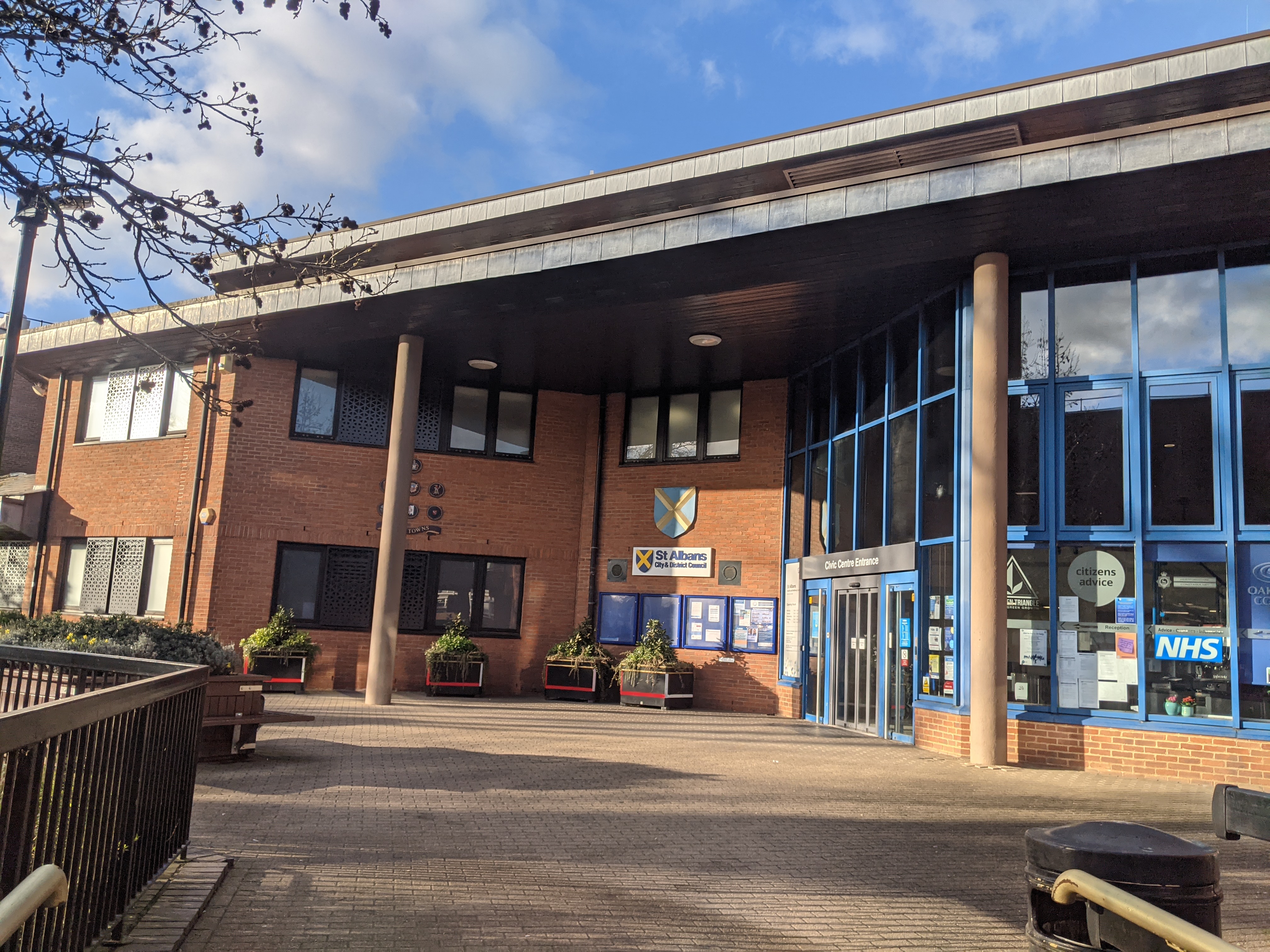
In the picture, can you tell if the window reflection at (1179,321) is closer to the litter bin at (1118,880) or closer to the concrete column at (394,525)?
the litter bin at (1118,880)

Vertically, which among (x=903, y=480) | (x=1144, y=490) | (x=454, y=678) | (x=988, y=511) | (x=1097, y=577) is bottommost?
(x=454, y=678)

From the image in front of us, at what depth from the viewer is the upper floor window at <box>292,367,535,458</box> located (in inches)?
747

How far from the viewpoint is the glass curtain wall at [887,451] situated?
1295 centimetres

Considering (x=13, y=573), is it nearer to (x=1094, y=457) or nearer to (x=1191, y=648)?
(x=1094, y=457)

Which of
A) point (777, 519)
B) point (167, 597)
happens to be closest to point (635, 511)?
point (777, 519)

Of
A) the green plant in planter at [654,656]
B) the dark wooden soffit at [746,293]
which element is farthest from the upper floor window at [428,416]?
the green plant in planter at [654,656]

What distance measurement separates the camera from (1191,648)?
1103 centimetres

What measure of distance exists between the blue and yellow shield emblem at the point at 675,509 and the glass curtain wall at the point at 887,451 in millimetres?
1938

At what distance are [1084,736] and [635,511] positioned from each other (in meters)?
10.00

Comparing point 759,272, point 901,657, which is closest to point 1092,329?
point 759,272

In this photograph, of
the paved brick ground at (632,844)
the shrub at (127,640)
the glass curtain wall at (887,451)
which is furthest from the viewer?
the glass curtain wall at (887,451)

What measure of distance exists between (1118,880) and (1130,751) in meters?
9.11

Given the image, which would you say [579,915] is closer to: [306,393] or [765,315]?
[765,315]

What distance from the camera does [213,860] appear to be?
18.1 feet
